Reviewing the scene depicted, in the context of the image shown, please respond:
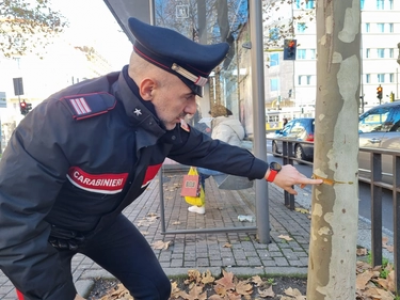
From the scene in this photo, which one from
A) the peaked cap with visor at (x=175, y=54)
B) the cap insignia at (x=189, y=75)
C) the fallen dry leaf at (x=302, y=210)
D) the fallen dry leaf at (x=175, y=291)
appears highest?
the peaked cap with visor at (x=175, y=54)

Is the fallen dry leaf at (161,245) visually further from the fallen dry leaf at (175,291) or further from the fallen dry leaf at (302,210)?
the fallen dry leaf at (302,210)

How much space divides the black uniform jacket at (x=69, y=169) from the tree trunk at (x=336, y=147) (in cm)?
78

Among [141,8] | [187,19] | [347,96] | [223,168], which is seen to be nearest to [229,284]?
[223,168]

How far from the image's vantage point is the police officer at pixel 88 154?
1329 mm

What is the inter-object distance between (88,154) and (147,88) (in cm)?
37

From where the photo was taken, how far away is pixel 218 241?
4559 mm

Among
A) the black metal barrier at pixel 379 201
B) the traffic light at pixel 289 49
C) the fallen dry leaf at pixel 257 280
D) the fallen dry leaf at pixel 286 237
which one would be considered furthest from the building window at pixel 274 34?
the fallen dry leaf at pixel 257 280

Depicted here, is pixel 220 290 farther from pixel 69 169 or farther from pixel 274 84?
pixel 274 84

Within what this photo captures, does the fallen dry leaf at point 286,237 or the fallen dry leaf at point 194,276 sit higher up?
the fallen dry leaf at point 194,276

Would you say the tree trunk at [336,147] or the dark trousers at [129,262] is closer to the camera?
the tree trunk at [336,147]

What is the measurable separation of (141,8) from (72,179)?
6.67m

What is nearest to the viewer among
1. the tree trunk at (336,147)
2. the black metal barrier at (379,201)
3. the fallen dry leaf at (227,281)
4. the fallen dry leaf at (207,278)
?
the tree trunk at (336,147)

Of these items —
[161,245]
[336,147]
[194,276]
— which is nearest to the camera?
[336,147]

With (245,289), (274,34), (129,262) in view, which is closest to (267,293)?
(245,289)
